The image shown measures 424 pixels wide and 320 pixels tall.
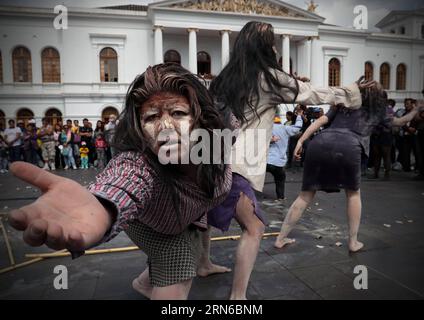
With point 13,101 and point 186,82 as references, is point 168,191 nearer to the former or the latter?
point 186,82

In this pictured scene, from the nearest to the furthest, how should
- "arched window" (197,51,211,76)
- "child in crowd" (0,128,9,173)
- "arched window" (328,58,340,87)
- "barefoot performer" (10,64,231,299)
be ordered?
"barefoot performer" (10,64,231,299) → "child in crowd" (0,128,9,173) → "arched window" (197,51,211,76) → "arched window" (328,58,340,87)

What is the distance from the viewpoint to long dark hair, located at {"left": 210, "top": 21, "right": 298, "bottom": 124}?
209cm

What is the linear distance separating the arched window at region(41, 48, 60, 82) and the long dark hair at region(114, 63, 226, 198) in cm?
2942

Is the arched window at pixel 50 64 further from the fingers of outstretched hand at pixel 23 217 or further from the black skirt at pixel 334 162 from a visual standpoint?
the fingers of outstretched hand at pixel 23 217

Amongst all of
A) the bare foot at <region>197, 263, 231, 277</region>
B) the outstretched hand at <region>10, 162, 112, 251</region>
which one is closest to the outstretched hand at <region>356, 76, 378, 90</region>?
the bare foot at <region>197, 263, 231, 277</region>

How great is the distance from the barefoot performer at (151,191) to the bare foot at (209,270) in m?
1.11

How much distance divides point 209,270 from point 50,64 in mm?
28911

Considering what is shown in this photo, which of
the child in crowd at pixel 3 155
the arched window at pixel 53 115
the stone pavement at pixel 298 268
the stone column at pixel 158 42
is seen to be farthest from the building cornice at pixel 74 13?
the stone pavement at pixel 298 268

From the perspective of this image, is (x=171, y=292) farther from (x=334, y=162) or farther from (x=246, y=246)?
(x=334, y=162)

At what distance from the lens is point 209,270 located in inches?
108

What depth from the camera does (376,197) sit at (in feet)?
20.0

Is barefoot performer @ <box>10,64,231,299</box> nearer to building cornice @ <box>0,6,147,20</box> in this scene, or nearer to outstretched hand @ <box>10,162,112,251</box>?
outstretched hand @ <box>10,162,112,251</box>

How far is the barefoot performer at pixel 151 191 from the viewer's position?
863mm
